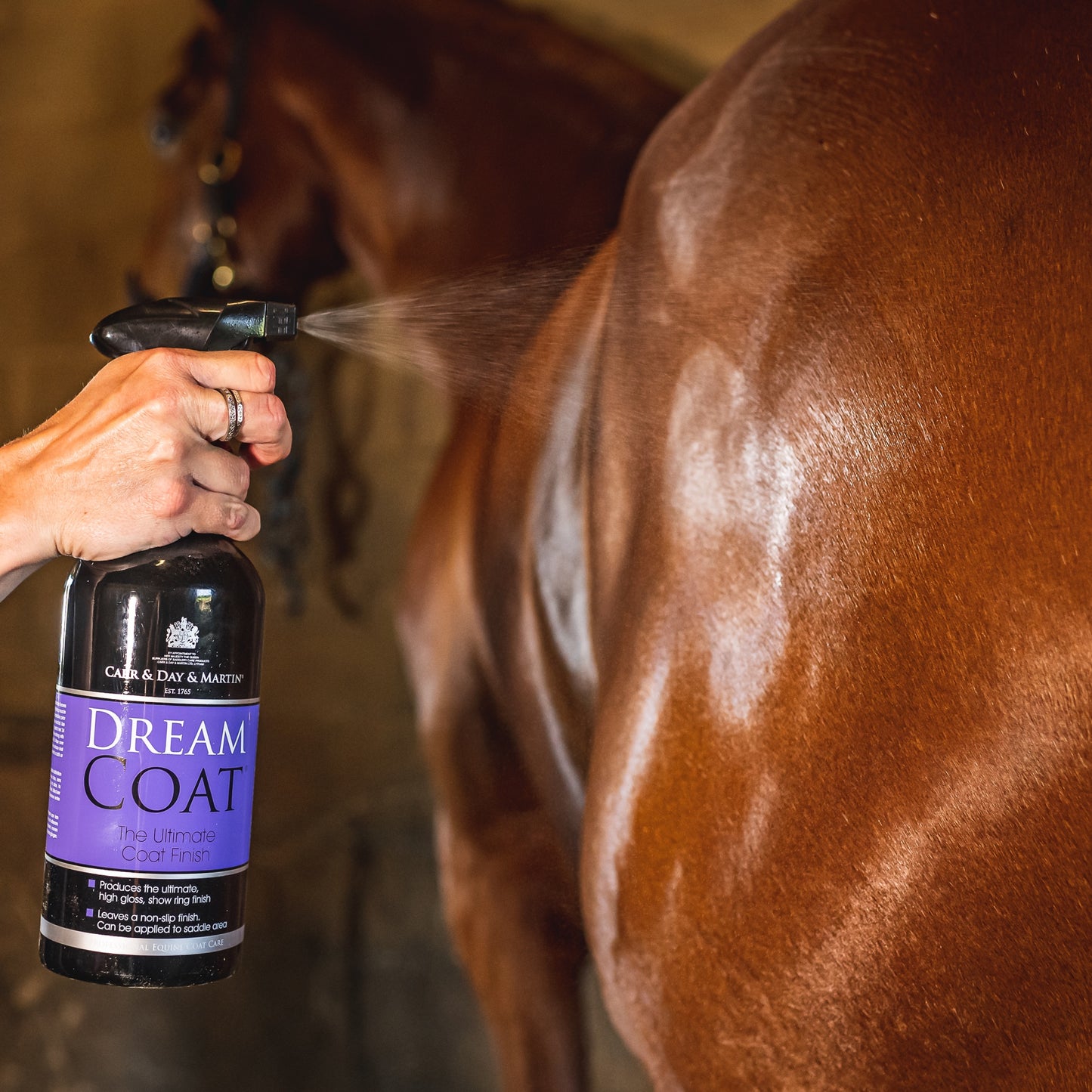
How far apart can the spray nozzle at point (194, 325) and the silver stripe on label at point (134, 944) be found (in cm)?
30

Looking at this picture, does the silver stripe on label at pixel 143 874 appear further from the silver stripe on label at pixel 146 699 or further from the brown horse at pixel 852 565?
the brown horse at pixel 852 565

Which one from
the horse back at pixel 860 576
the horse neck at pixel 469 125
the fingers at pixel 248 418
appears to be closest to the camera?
the horse back at pixel 860 576

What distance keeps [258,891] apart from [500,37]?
1359mm

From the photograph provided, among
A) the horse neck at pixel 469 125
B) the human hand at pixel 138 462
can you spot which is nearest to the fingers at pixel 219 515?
the human hand at pixel 138 462

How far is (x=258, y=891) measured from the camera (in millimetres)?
1812

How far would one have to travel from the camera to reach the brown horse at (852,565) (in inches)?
17.2

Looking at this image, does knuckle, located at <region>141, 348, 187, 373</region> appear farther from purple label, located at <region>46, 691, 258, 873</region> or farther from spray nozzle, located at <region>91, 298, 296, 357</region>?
purple label, located at <region>46, 691, 258, 873</region>

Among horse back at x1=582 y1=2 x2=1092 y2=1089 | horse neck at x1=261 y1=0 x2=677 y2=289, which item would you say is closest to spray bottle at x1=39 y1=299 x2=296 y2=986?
horse back at x1=582 y1=2 x2=1092 y2=1089

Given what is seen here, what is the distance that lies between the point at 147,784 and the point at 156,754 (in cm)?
2

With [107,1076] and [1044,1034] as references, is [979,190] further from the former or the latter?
[107,1076]

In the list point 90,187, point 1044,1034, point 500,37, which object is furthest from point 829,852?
point 90,187

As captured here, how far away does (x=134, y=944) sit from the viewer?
0.54 meters

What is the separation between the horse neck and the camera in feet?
3.91

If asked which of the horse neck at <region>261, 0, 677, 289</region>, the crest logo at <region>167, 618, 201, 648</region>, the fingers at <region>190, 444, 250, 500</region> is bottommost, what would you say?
the crest logo at <region>167, 618, 201, 648</region>
